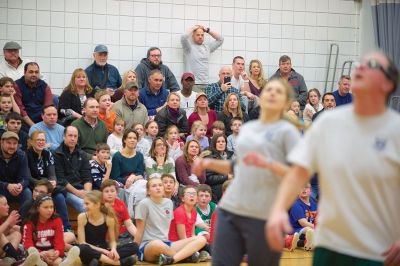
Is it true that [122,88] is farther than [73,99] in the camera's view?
Yes

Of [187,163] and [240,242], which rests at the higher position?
[187,163]

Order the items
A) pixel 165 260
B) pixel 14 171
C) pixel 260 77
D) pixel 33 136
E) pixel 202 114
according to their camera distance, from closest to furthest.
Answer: pixel 165 260 → pixel 14 171 → pixel 33 136 → pixel 202 114 → pixel 260 77

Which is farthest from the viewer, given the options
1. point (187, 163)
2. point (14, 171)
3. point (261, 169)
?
point (187, 163)

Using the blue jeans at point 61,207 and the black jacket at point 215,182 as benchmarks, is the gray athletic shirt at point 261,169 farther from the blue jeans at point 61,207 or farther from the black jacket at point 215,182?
the black jacket at point 215,182

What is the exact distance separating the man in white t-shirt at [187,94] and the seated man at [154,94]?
0.27m

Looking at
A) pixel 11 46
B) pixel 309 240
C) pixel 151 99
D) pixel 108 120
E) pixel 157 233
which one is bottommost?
pixel 309 240

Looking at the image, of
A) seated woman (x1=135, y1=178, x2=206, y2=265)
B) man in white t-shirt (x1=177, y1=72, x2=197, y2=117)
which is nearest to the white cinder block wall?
man in white t-shirt (x1=177, y1=72, x2=197, y2=117)

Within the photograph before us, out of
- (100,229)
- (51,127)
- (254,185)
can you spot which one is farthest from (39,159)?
(254,185)

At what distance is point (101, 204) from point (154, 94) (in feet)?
12.3

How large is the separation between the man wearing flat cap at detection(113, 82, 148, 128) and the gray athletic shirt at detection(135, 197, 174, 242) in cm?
238

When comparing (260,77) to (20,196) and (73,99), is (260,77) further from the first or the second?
(20,196)

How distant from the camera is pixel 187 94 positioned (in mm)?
11867

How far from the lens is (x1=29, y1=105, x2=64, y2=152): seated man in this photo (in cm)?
971

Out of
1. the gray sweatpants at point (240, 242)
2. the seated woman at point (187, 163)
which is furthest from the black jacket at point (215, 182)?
the gray sweatpants at point (240, 242)
